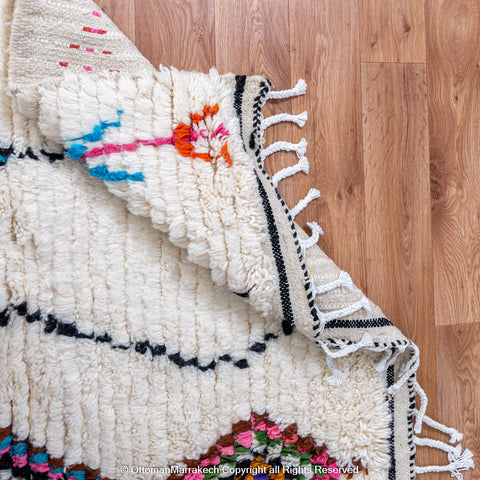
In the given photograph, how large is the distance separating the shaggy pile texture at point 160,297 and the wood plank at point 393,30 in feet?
0.96

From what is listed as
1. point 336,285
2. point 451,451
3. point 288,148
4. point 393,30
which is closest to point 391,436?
point 451,451

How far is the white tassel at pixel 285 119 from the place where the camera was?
2.53ft

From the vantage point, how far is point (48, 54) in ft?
2.17

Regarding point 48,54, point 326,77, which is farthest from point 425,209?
point 48,54

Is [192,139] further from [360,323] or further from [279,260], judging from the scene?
[360,323]

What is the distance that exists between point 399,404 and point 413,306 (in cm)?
21

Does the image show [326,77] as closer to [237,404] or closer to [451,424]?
[237,404]

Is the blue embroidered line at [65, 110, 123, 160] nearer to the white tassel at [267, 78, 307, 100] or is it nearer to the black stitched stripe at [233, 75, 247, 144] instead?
the black stitched stripe at [233, 75, 247, 144]

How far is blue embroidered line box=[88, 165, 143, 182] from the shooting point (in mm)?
635

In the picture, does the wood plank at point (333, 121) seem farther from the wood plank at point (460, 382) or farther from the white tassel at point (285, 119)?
the wood plank at point (460, 382)

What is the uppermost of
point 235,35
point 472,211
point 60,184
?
point 235,35

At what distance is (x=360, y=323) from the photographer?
711 millimetres

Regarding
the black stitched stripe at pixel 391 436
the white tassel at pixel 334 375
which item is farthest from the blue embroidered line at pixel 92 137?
the black stitched stripe at pixel 391 436

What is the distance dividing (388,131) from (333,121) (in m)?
0.13
